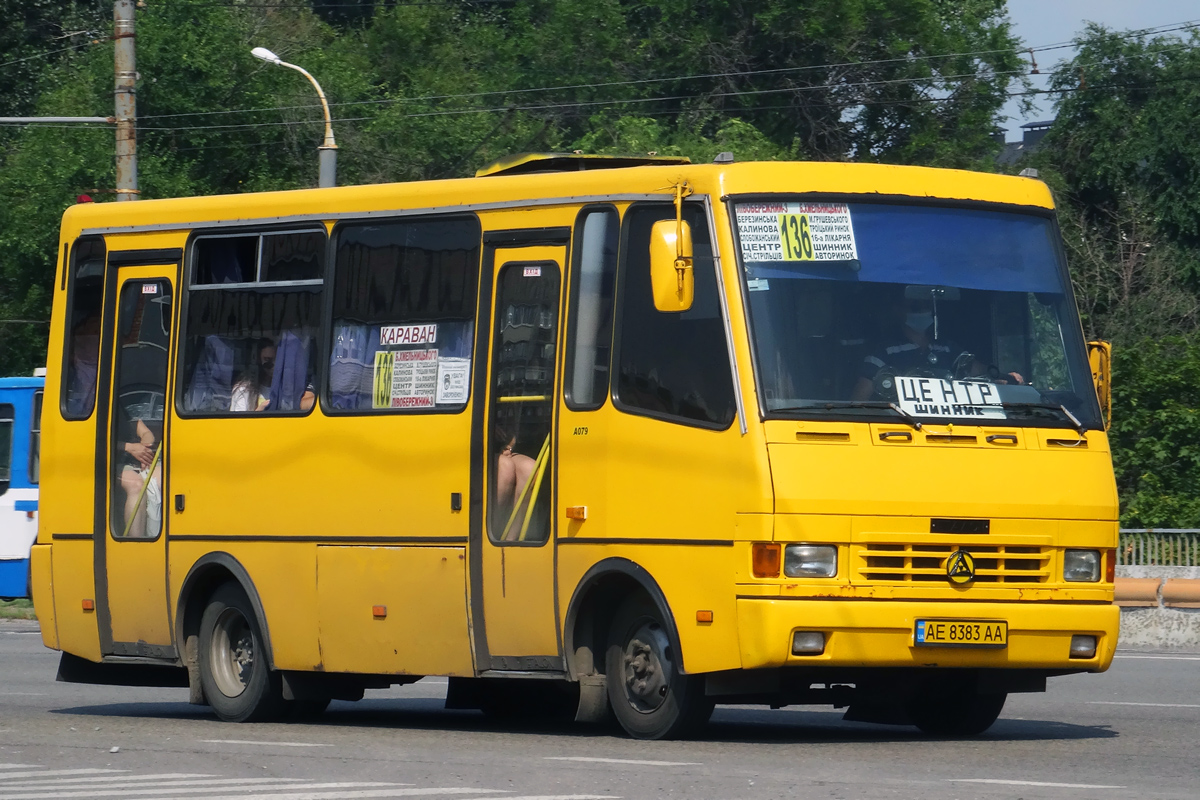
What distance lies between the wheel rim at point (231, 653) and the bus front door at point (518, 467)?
2.16 m

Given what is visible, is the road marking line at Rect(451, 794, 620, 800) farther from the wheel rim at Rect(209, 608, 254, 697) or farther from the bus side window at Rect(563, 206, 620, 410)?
the wheel rim at Rect(209, 608, 254, 697)

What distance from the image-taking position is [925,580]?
1037 centimetres

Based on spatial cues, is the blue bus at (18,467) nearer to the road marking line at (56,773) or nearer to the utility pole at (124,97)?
the utility pole at (124,97)

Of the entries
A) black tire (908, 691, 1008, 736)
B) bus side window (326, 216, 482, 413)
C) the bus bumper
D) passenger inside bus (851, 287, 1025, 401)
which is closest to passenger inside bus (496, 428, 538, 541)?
bus side window (326, 216, 482, 413)

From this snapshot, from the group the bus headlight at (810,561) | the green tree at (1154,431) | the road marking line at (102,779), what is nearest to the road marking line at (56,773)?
the road marking line at (102,779)

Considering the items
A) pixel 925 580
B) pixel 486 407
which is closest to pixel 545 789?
pixel 925 580

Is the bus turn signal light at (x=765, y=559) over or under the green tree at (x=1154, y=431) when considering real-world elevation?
under

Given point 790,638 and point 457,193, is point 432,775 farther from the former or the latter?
point 457,193

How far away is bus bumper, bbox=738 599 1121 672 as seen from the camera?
10078mm

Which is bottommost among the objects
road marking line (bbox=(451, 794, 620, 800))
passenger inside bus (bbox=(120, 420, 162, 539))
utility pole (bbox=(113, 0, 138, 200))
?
road marking line (bbox=(451, 794, 620, 800))

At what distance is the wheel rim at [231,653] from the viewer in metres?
13.2

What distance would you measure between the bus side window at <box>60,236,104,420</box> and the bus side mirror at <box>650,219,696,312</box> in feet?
16.5

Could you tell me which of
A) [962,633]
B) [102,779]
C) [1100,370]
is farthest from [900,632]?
[102,779]

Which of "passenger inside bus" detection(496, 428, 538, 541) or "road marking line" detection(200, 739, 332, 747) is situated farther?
"passenger inside bus" detection(496, 428, 538, 541)
